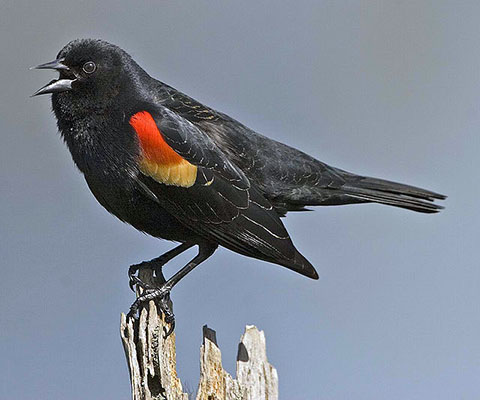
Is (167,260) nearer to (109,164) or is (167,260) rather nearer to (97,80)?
(109,164)

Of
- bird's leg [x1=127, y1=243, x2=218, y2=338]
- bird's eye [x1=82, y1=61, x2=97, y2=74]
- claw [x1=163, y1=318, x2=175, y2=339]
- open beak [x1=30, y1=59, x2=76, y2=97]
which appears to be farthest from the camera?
bird's eye [x1=82, y1=61, x2=97, y2=74]

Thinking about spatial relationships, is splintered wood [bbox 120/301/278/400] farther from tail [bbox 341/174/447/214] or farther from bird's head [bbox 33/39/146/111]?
tail [bbox 341/174/447/214]

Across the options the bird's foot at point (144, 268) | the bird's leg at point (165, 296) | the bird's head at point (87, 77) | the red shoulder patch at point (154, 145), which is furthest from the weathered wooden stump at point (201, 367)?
the bird's head at point (87, 77)

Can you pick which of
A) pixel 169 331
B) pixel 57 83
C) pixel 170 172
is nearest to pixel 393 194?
pixel 170 172

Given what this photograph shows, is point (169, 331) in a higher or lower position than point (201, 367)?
higher

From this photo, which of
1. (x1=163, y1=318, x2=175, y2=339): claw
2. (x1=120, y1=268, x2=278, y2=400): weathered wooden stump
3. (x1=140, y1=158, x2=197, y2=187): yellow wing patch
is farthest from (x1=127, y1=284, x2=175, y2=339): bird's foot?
(x1=140, y1=158, x2=197, y2=187): yellow wing patch

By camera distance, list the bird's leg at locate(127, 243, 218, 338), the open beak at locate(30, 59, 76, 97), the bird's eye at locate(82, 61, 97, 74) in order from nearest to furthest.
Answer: the bird's leg at locate(127, 243, 218, 338), the open beak at locate(30, 59, 76, 97), the bird's eye at locate(82, 61, 97, 74)

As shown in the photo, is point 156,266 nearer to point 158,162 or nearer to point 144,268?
point 144,268
